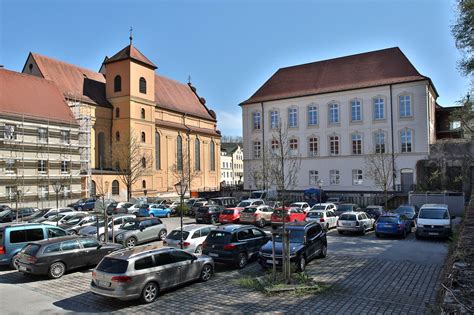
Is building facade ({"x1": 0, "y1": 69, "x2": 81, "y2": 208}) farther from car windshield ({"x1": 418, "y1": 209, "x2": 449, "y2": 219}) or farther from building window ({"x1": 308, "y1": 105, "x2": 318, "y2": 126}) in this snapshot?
car windshield ({"x1": 418, "y1": 209, "x2": 449, "y2": 219})

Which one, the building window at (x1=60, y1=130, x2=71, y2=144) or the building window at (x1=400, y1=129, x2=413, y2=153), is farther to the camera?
the building window at (x1=60, y1=130, x2=71, y2=144)

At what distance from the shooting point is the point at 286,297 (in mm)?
10953

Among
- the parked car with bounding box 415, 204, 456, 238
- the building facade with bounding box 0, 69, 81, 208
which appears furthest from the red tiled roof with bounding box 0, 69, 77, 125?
the parked car with bounding box 415, 204, 456, 238

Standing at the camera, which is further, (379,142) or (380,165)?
(379,142)

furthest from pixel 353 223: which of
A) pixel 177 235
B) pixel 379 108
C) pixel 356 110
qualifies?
pixel 356 110

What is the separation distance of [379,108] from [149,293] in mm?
41281

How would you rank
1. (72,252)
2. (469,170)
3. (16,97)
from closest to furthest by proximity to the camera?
1. (72,252)
2. (469,170)
3. (16,97)

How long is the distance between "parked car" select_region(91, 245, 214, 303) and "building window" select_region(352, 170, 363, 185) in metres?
37.4

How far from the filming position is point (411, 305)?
1008 centimetres

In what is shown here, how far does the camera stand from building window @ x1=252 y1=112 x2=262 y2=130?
5387 centimetres

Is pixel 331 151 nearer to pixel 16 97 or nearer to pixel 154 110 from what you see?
pixel 154 110

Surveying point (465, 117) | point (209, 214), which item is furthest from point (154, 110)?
point (465, 117)

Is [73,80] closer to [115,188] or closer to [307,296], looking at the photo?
[115,188]

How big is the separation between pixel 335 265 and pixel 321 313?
5.76 meters
